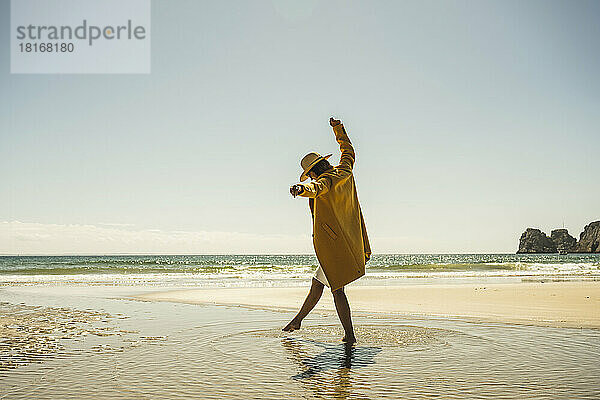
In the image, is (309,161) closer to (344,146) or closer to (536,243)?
(344,146)

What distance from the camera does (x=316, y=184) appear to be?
17.6ft

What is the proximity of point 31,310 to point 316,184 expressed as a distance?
21.2ft

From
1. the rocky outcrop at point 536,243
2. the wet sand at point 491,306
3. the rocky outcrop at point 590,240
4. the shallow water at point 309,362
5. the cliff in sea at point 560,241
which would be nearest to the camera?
the shallow water at point 309,362

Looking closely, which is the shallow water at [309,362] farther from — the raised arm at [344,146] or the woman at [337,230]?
the raised arm at [344,146]

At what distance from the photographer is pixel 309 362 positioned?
509 cm

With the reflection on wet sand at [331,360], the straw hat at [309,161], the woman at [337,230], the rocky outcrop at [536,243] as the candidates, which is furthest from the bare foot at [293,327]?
the rocky outcrop at [536,243]

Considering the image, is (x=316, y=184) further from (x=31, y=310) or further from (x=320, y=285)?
(x=31, y=310)

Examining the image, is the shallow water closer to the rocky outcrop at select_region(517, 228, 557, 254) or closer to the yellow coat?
the yellow coat

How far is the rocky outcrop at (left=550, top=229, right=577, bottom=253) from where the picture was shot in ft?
407

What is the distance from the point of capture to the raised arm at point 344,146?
6.26 meters

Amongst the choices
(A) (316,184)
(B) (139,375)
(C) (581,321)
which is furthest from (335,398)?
(C) (581,321)

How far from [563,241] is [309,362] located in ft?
437

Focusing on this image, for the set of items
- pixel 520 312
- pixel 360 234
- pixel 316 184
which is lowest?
pixel 520 312

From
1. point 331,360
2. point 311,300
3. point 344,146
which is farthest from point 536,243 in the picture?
point 331,360
